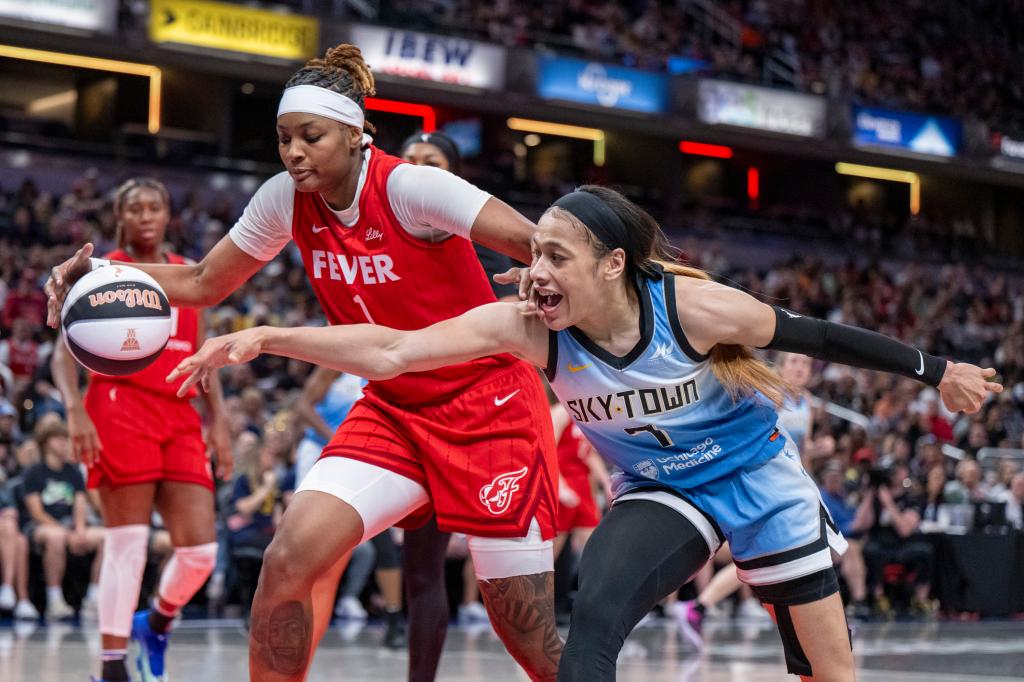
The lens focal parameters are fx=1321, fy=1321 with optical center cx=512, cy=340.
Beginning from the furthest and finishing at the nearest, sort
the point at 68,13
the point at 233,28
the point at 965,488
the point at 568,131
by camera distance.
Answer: the point at 568,131
the point at 233,28
the point at 68,13
the point at 965,488

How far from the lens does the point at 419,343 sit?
12.0 ft

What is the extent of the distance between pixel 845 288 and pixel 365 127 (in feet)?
68.8

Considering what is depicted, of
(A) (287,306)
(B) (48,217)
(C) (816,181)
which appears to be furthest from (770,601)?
(C) (816,181)

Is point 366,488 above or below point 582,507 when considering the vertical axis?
above

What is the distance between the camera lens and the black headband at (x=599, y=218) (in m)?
3.58

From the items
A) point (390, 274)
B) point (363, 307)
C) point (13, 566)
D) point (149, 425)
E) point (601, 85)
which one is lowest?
point (13, 566)

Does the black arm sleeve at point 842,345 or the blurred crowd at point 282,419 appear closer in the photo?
the black arm sleeve at point 842,345

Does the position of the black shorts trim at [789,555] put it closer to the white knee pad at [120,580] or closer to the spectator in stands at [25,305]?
the white knee pad at [120,580]

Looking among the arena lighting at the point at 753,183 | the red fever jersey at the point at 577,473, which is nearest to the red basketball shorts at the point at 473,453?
the red fever jersey at the point at 577,473

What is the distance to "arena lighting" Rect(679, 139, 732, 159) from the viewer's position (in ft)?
103

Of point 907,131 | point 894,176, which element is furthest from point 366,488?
point 894,176

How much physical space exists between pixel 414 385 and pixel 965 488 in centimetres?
1113

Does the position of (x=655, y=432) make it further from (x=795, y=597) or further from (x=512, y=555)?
(x=512, y=555)

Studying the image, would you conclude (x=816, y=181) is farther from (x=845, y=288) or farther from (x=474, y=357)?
(x=474, y=357)
